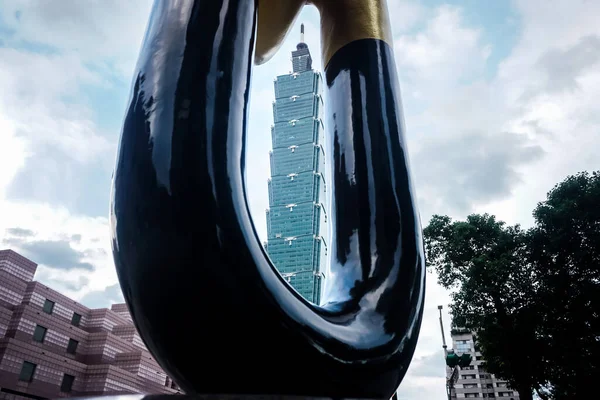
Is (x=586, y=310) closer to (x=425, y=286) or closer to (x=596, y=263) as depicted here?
(x=596, y=263)

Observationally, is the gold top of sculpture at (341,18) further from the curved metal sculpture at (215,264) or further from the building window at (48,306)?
the building window at (48,306)

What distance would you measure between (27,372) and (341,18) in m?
27.4

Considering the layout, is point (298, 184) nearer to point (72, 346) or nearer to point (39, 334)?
point (72, 346)

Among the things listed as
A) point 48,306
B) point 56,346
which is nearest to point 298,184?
point 48,306

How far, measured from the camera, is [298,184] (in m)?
87.2

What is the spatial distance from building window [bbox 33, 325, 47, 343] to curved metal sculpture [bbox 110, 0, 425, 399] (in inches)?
1133

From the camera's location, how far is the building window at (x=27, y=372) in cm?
2309

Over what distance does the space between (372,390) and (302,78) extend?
3924 inches

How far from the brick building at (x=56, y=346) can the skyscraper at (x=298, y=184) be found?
5071cm

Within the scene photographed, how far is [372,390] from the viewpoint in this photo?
994 millimetres

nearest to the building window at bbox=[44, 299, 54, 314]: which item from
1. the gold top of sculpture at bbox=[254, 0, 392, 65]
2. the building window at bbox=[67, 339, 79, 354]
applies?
the building window at bbox=[67, 339, 79, 354]

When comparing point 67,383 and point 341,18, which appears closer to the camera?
point 341,18

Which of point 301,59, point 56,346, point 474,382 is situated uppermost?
point 301,59

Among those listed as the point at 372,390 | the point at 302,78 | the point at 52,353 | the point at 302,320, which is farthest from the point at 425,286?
the point at 302,78
